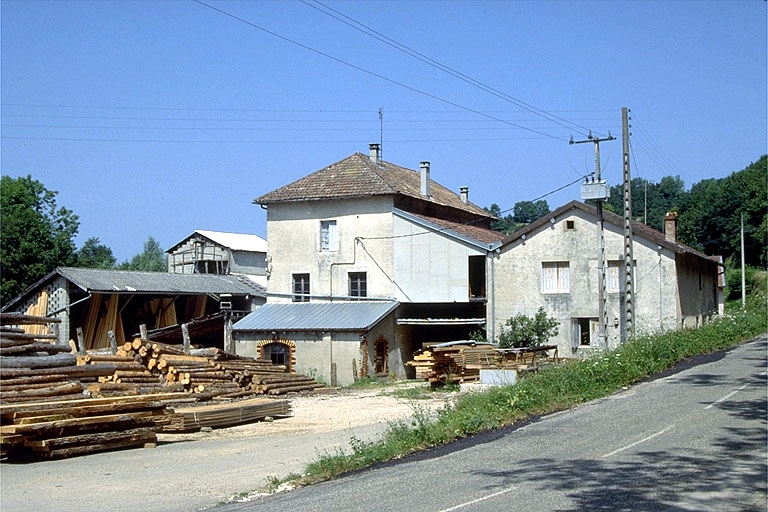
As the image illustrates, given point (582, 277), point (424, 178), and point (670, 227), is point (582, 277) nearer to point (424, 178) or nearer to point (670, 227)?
point (670, 227)

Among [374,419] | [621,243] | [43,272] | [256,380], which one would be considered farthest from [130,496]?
[43,272]

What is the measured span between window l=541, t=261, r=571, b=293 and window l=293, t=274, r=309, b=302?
11235 mm

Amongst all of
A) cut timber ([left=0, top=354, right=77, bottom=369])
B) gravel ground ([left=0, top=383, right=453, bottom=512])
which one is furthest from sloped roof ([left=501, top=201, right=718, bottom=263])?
cut timber ([left=0, top=354, right=77, bottom=369])

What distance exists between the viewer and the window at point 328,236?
4112 cm

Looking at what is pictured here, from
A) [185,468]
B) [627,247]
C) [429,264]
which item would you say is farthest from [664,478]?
[429,264]

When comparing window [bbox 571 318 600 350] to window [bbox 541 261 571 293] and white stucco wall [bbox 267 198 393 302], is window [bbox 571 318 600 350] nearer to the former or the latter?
window [bbox 541 261 571 293]

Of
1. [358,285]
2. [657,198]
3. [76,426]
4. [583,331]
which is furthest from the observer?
[657,198]

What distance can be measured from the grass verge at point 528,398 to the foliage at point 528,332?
6.20 meters

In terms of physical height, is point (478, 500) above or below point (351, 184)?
below

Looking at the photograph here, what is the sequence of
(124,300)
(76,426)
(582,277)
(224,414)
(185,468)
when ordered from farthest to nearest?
(124,300) < (582,277) < (224,414) < (76,426) < (185,468)

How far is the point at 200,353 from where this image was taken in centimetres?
3250

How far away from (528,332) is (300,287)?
39.4ft

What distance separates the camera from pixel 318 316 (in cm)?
3884

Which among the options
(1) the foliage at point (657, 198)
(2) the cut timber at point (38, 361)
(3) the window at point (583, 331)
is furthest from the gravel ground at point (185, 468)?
(1) the foliage at point (657, 198)
